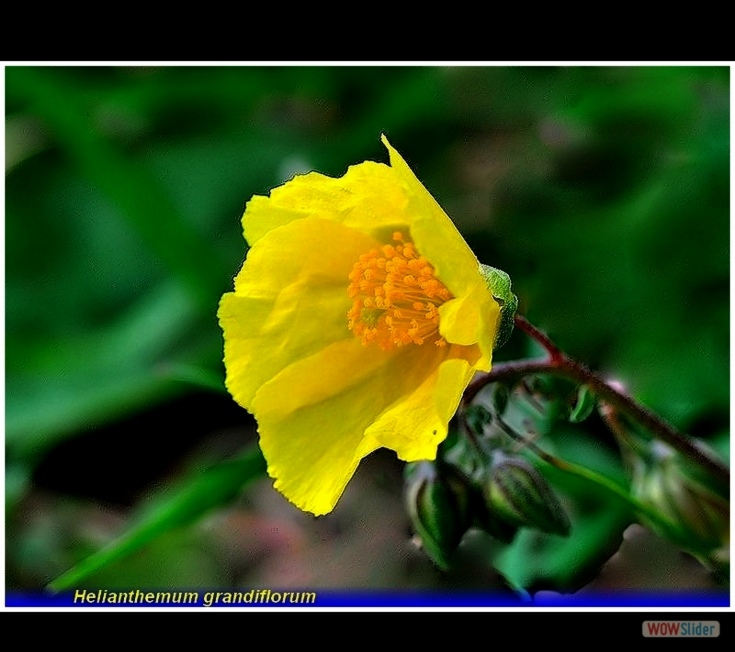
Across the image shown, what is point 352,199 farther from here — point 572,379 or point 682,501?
point 682,501

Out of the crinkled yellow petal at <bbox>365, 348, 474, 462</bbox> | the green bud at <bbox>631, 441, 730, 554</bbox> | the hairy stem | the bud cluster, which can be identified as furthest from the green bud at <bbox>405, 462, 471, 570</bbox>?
the green bud at <bbox>631, 441, 730, 554</bbox>

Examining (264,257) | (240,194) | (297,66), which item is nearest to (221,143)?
(240,194)

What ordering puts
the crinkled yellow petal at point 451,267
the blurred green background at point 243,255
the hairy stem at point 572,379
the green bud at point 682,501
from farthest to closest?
the blurred green background at point 243,255 → the green bud at point 682,501 → the hairy stem at point 572,379 → the crinkled yellow petal at point 451,267

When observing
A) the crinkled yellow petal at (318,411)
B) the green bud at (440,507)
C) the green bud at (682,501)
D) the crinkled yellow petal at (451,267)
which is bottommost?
the green bud at (682,501)

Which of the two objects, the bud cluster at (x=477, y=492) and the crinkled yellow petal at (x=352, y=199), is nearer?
the crinkled yellow petal at (x=352, y=199)

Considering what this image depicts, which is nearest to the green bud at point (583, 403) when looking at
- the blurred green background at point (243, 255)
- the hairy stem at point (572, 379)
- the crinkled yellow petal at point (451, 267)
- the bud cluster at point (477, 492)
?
the hairy stem at point (572, 379)
